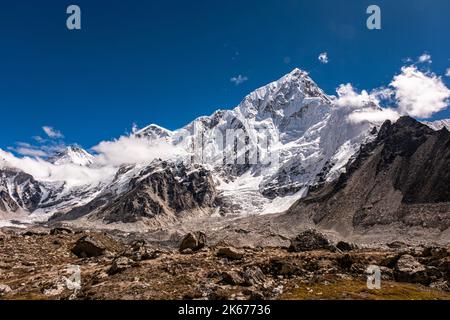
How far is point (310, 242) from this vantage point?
6538 centimetres

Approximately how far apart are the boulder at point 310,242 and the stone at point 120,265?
2375 cm

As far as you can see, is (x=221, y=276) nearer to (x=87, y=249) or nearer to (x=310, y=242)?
(x=310, y=242)

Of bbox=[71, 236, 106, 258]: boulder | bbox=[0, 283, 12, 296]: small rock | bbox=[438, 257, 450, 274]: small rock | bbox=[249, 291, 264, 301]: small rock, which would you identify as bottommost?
bbox=[249, 291, 264, 301]: small rock

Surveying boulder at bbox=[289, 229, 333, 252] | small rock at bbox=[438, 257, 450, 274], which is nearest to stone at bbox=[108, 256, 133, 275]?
boulder at bbox=[289, 229, 333, 252]

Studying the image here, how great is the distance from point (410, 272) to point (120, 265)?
1144 inches

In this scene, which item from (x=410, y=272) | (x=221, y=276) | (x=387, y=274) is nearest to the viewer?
(x=221, y=276)

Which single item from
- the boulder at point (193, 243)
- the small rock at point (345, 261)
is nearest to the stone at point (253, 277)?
the small rock at point (345, 261)

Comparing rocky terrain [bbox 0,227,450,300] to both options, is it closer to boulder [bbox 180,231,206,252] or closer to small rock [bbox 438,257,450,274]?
small rock [bbox 438,257,450,274]

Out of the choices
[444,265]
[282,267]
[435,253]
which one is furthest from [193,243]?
[444,265]

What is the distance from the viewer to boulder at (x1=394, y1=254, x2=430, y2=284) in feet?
157

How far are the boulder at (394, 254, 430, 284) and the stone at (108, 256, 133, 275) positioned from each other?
2729cm
